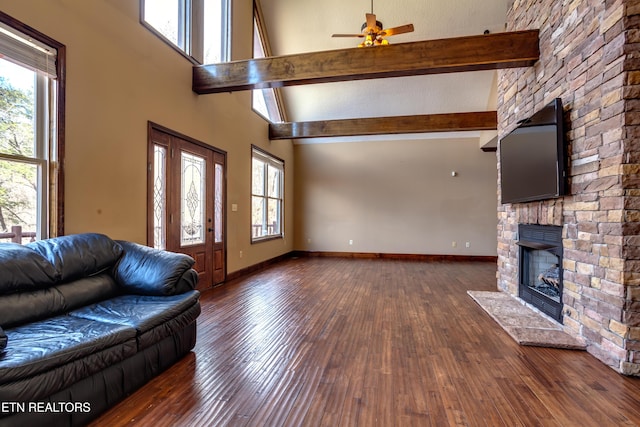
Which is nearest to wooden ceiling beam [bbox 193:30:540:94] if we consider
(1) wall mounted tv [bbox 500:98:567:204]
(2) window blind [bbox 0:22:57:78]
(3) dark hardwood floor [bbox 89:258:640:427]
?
(1) wall mounted tv [bbox 500:98:567:204]

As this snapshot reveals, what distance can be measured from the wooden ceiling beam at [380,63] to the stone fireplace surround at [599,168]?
1.11 ft

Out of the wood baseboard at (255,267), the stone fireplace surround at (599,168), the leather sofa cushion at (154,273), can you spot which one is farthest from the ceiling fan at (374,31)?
the wood baseboard at (255,267)

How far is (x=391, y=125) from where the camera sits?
643 cm

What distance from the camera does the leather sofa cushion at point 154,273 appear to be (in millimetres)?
2406

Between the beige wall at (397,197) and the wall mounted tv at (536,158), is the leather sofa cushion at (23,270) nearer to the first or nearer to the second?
the wall mounted tv at (536,158)

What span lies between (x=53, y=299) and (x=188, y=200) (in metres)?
2.33

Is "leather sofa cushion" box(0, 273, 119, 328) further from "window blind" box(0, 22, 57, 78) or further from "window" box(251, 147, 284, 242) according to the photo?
"window" box(251, 147, 284, 242)

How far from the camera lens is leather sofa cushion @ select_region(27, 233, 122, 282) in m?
2.13

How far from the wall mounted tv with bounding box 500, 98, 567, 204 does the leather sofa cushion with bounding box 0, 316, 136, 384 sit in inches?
140

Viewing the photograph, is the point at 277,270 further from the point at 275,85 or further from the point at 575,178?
the point at 575,178

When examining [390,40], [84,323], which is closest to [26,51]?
[84,323]

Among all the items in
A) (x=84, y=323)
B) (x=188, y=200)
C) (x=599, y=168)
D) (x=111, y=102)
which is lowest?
(x=84, y=323)

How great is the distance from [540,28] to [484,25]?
3.29 m

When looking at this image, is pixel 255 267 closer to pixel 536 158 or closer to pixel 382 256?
pixel 382 256
